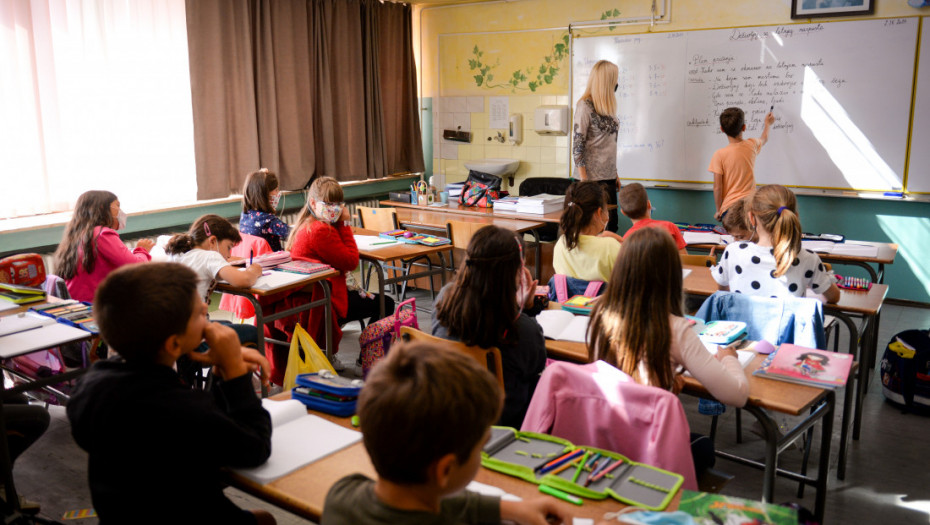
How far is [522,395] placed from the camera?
2189mm

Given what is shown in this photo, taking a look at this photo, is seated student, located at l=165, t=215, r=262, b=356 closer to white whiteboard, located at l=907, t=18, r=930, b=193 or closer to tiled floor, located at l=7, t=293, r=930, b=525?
tiled floor, located at l=7, t=293, r=930, b=525

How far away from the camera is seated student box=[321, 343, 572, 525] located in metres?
1.03

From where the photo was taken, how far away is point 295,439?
1.64 metres

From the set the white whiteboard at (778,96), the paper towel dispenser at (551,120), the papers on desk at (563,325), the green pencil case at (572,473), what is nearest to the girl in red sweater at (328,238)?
the papers on desk at (563,325)

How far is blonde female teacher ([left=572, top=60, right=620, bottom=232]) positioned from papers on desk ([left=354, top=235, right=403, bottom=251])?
1634 mm

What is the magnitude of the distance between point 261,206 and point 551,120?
338 centimetres

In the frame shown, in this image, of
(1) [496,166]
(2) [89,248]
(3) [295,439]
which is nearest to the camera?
(3) [295,439]

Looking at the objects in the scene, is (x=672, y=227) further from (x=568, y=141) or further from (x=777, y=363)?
(x=568, y=141)

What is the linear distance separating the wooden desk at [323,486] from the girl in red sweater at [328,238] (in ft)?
7.66

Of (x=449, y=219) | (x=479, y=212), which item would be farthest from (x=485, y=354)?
(x=479, y=212)

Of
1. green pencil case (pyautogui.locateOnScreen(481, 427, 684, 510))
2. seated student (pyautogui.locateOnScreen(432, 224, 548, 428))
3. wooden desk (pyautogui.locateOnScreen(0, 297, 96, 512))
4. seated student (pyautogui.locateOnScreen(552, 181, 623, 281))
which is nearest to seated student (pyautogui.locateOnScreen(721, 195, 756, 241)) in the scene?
seated student (pyautogui.locateOnScreen(552, 181, 623, 281))

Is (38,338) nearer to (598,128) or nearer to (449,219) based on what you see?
(449,219)

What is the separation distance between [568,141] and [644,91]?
871mm

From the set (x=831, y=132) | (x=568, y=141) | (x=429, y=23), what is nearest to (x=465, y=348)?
(x=831, y=132)
